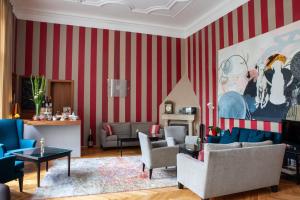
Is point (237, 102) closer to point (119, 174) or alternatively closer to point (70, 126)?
point (119, 174)

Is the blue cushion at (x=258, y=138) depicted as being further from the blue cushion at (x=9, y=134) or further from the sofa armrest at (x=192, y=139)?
the blue cushion at (x=9, y=134)

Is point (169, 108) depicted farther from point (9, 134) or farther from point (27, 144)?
point (9, 134)

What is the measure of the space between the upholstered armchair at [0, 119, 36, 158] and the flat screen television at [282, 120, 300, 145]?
4.99 m

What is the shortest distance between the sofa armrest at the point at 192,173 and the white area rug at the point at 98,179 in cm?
51

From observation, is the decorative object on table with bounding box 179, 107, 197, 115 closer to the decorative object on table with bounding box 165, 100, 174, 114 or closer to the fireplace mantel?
the fireplace mantel

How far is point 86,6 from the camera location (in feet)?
22.5

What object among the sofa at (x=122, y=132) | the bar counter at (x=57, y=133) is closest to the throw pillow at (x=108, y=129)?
the sofa at (x=122, y=132)

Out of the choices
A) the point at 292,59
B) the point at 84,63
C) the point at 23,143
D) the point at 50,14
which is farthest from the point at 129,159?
the point at 50,14

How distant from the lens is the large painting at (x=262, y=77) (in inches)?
183

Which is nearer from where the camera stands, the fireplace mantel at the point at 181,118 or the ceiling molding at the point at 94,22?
the ceiling molding at the point at 94,22

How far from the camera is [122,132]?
766cm

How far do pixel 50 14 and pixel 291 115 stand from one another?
23.3 feet

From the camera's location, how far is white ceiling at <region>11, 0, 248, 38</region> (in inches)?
259

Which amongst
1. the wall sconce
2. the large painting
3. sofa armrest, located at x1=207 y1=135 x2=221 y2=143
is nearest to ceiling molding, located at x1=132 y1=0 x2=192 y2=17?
the large painting
